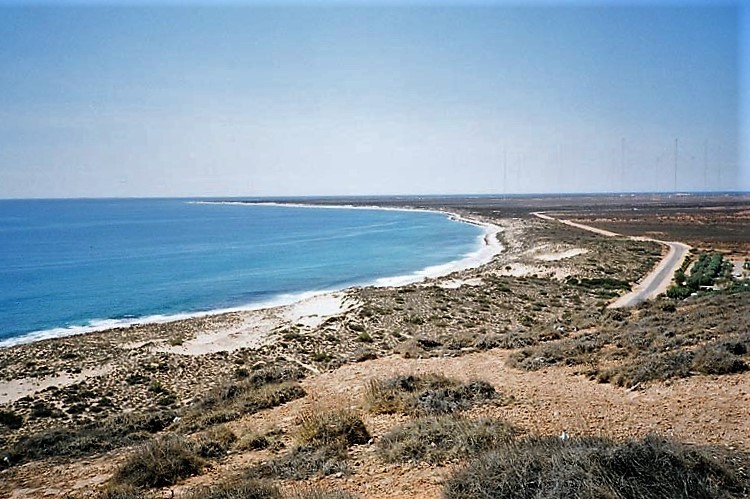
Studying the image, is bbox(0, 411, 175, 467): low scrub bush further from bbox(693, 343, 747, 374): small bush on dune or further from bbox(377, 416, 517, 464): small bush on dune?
bbox(693, 343, 747, 374): small bush on dune

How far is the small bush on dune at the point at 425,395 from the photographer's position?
902cm

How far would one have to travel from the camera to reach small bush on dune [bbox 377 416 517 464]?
22.0 feet

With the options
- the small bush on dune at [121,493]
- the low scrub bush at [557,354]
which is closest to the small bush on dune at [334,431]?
the small bush on dune at [121,493]

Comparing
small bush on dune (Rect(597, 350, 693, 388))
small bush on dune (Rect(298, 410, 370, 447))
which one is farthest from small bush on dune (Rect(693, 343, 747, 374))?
small bush on dune (Rect(298, 410, 370, 447))

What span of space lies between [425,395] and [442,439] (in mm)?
2423

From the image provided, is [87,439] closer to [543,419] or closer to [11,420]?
[11,420]

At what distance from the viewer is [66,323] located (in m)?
27.4

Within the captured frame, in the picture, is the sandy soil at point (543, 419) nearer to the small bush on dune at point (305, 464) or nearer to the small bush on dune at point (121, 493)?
the small bush on dune at point (305, 464)

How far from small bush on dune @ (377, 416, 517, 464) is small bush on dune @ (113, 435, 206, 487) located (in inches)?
109

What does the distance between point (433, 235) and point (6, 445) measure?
237ft

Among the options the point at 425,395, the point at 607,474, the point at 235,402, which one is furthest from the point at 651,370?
the point at 235,402

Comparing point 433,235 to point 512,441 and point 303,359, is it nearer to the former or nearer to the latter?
point 303,359

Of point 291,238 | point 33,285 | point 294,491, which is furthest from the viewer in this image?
point 291,238

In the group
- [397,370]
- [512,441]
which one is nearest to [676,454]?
[512,441]
